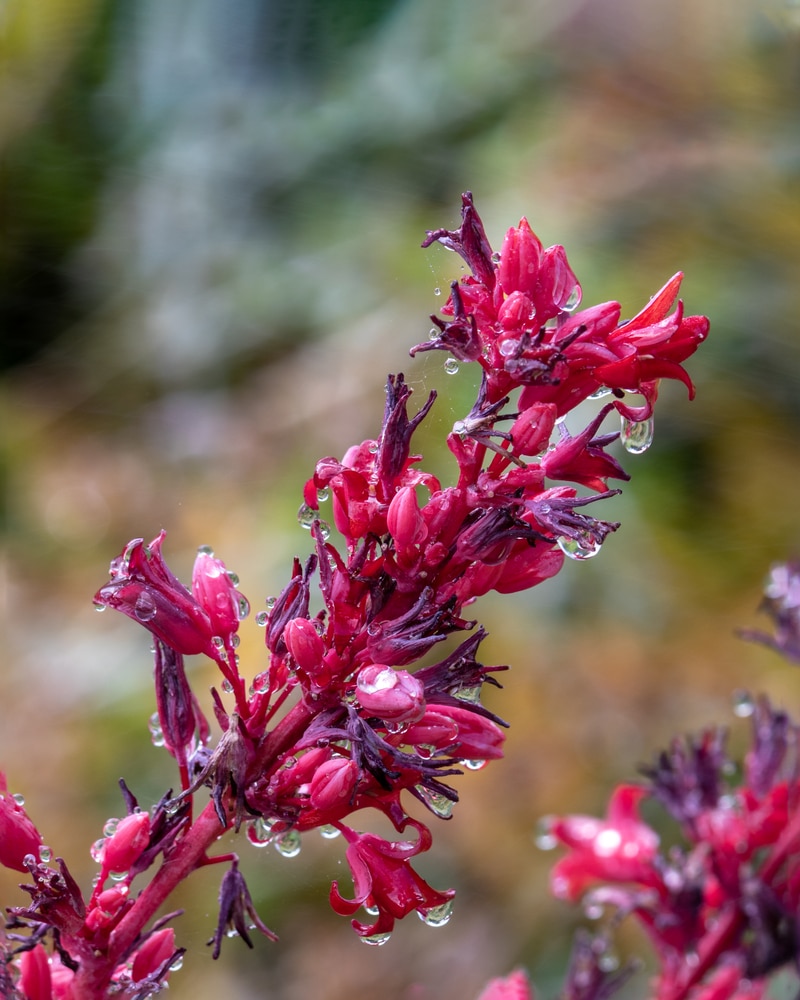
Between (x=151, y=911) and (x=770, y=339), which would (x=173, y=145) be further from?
(x=151, y=911)

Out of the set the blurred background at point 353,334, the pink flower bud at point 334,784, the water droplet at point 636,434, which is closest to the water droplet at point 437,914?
the pink flower bud at point 334,784

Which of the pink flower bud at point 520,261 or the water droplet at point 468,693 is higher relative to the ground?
the pink flower bud at point 520,261

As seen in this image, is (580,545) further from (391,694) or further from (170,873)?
(170,873)

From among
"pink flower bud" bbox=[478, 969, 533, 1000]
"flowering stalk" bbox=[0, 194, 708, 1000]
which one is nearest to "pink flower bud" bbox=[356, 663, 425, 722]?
"flowering stalk" bbox=[0, 194, 708, 1000]

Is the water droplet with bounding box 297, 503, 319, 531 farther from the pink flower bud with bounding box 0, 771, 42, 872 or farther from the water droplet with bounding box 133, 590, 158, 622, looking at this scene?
the pink flower bud with bounding box 0, 771, 42, 872

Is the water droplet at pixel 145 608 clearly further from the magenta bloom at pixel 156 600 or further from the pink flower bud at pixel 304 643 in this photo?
the pink flower bud at pixel 304 643

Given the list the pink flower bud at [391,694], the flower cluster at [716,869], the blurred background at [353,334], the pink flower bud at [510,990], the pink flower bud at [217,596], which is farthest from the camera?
the blurred background at [353,334]

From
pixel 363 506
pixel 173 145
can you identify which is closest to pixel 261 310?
pixel 173 145

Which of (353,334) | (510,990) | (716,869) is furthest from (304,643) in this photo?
(353,334)
